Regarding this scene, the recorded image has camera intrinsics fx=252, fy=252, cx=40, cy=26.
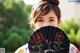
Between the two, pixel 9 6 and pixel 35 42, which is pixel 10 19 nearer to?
pixel 9 6

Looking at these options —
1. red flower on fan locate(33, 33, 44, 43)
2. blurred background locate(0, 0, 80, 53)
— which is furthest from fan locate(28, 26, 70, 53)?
blurred background locate(0, 0, 80, 53)

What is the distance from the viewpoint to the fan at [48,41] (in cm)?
76

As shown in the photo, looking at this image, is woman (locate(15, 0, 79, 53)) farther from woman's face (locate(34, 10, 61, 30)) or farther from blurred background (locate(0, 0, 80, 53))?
blurred background (locate(0, 0, 80, 53))

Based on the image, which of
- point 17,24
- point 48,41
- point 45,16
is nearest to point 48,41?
point 48,41

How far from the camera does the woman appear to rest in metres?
0.83

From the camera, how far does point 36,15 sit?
0.85 m

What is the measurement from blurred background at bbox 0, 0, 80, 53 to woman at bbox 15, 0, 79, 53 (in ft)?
24.1

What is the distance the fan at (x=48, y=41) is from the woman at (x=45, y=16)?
0.19 feet

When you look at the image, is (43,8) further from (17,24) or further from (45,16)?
(17,24)

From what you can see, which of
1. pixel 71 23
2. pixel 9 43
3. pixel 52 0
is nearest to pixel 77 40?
pixel 71 23

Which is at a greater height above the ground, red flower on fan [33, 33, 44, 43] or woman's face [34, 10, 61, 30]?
woman's face [34, 10, 61, 30]

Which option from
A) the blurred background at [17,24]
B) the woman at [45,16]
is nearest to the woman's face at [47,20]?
the woman at [45,16]

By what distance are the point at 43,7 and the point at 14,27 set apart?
979cm

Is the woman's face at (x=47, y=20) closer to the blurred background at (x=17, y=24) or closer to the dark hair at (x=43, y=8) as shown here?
the dark hair at (x=43, y=8)
